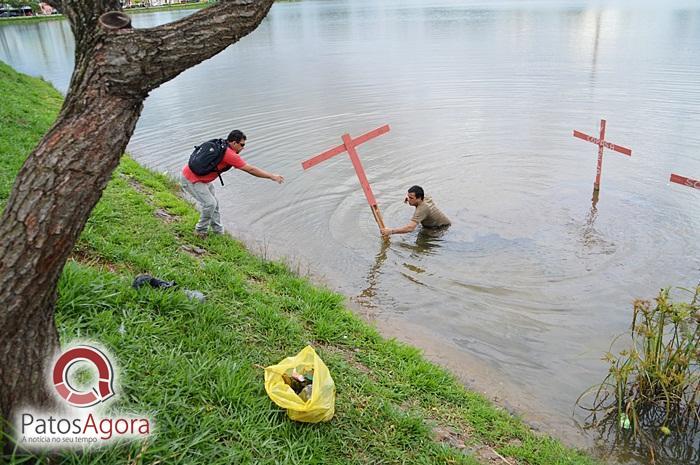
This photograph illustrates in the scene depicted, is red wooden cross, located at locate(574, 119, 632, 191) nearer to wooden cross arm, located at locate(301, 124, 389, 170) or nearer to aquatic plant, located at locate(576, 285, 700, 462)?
wooden cross arm, located at locate(301, 124, 389, 170)

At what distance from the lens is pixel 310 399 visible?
381 centimetres

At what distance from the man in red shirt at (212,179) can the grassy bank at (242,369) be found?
0.67 meters

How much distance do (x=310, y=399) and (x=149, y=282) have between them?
6.71 feet

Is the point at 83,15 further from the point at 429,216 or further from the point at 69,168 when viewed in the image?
the point at 429,216

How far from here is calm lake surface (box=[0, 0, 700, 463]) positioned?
6.90m

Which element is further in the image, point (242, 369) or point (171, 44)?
point (242, 369)

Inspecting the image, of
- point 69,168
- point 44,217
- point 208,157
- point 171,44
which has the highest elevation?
point 171,44

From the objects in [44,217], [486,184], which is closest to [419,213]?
[486,184]

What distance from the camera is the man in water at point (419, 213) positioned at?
9.00 m

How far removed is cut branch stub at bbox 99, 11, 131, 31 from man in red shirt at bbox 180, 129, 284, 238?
4.00m

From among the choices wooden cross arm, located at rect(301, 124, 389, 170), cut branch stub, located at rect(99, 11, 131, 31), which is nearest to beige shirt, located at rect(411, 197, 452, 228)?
wooden cross arm, located at rect(301, 124, 389, 170)

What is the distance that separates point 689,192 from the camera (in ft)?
35.1

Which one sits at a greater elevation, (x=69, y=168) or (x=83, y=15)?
(x=83, y=15)

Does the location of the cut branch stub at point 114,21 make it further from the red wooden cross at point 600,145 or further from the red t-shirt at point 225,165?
the red wooden cross at point 600,145
